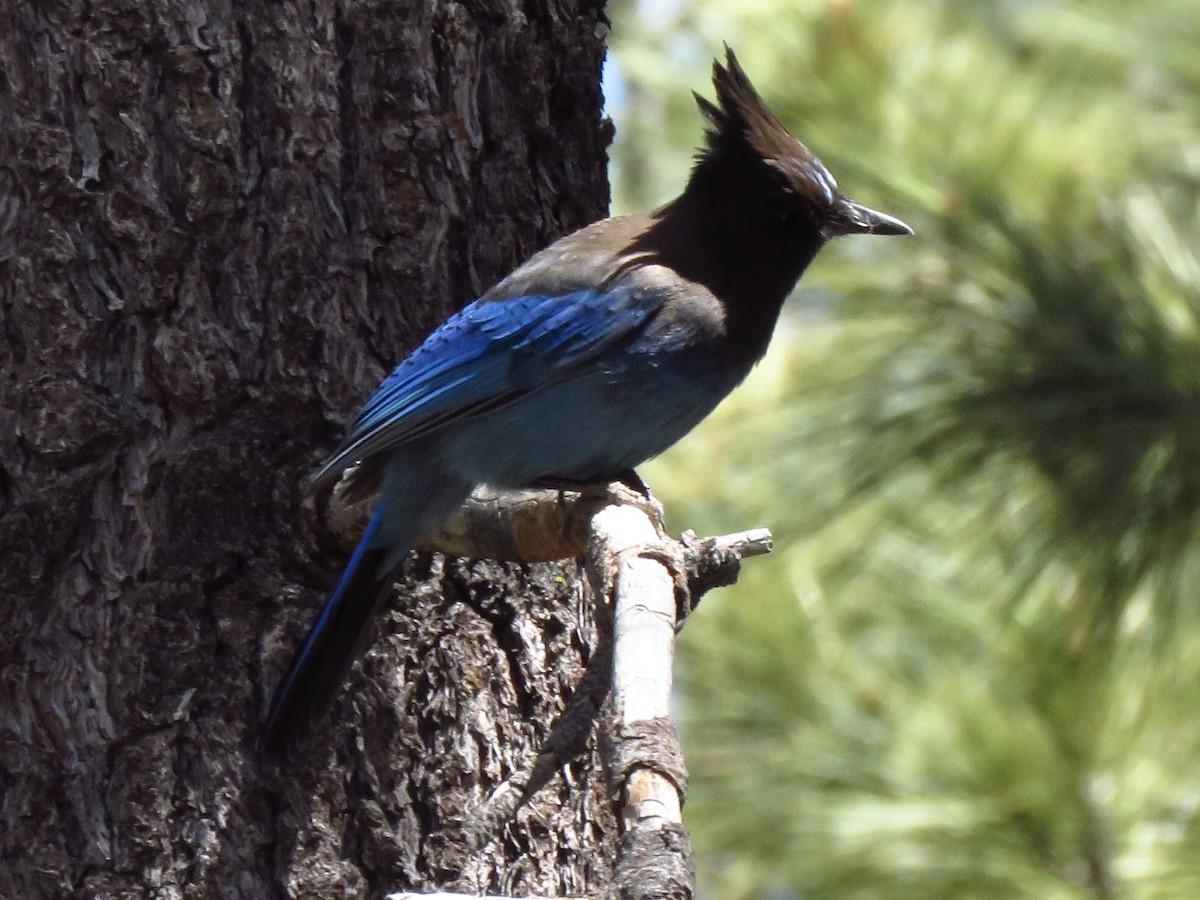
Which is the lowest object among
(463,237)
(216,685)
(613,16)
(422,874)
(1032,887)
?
(422,874)

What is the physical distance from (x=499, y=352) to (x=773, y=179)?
623mm

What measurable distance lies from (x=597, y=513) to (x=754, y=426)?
230 centimetres

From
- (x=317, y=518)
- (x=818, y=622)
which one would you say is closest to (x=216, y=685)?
(x=317, y=518)

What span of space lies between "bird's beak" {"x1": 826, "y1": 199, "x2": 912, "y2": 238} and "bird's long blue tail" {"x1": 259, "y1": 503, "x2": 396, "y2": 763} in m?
1.08

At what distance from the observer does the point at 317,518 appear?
7.61ft

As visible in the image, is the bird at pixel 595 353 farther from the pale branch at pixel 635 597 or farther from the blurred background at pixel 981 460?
the blurred background at pixel 981 460

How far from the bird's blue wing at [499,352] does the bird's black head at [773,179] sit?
1.08 feet

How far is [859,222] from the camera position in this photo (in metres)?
2.94

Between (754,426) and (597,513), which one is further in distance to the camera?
(754,426)

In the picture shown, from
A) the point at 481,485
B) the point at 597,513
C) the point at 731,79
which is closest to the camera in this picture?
the point at 597,513

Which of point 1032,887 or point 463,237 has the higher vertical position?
point 463,237

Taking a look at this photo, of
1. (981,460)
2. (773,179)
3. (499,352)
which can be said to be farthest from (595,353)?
(981,460)

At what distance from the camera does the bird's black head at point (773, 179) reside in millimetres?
2896

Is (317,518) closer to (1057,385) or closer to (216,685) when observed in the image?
(216,685)
